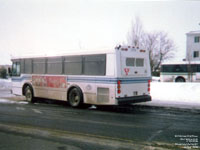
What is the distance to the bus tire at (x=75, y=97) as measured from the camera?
40.0ft

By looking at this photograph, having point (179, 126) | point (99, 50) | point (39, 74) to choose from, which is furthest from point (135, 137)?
point (39, 74)

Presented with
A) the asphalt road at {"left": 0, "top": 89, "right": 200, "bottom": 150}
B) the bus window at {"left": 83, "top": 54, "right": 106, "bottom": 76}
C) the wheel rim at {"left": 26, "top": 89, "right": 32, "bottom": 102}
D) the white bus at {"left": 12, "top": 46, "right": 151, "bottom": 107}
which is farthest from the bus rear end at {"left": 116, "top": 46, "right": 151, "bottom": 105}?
the wheel rim at {"left": 26, "top": 89, "right": 32, "bottom": 102}

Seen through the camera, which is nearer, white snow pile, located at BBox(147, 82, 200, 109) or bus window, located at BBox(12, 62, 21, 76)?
white snow pile, located at BBox(147, 82, 200, 109)

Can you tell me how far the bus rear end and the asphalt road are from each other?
5.42 ft

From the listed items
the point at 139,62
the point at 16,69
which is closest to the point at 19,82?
the point at 16,69

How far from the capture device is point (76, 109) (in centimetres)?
1213

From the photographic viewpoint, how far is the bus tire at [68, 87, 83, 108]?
12.2 meters

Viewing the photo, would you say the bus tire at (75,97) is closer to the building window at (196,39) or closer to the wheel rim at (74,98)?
the wheel rim at (74,98)

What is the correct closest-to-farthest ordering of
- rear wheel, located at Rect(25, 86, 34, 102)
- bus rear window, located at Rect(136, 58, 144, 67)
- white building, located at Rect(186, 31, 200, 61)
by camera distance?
bus rear window, located at Rect(136, 58, 144, 67) < rear wheel, located at Rect(25, 86, 34, 102) < white building, located at Rect(186, 31, 200, 61)

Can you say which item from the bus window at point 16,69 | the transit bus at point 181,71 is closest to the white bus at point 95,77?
the bus window at point 16,69

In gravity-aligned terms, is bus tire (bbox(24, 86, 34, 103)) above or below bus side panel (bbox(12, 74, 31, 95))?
below

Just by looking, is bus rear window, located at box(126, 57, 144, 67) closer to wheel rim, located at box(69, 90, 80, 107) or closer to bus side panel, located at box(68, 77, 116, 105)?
bus side panel, located at box(68, 77, 116, 105)

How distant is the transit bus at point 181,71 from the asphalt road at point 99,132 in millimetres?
21737

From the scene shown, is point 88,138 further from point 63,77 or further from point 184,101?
point 184,101
